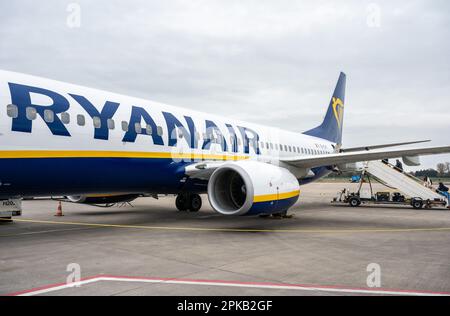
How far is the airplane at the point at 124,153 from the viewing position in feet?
24.6

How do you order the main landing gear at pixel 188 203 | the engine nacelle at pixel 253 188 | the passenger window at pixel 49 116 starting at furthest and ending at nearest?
1. the main landing gear at pixel 188 203
2. the engine nacelle at pixel 253 188
3. the passenger window at pixel 49 116

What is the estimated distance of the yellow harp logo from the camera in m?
22.6

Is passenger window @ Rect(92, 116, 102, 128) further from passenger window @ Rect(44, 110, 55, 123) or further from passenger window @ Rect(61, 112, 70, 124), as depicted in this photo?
passenger window @ Rect(44, 110, 55, 123)

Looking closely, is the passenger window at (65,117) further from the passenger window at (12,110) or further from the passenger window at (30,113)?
the passenger window at (12,110)

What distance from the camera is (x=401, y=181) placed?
19781 millimetres

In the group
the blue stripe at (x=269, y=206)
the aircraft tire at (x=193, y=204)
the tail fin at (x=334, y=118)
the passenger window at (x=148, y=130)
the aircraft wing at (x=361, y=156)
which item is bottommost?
the aircraft tire at (x=193, y=204)

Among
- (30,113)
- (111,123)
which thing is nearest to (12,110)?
(30,113)

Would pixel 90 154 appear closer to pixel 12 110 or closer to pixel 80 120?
pixel 80 120

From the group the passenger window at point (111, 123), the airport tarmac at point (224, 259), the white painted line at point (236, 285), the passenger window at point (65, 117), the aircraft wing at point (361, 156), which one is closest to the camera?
the white painted line at point (236, 285)

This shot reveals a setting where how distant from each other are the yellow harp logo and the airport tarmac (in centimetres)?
1270

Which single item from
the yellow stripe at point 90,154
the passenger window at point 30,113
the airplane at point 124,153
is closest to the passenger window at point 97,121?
the airplane at point 124,153

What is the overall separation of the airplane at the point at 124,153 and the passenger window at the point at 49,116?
2 centimetres
